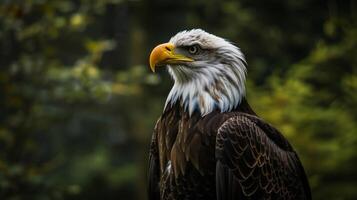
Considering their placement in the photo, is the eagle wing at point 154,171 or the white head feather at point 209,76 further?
the eagle wing at point 154,171

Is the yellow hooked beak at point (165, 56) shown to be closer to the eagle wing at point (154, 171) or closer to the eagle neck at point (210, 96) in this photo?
the eagle neck at point (210, 96)

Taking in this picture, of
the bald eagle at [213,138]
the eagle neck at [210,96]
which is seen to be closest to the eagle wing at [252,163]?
the bald eagle at [213,138]

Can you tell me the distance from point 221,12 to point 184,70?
8.02m

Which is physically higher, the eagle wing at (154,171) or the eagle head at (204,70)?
the eagle head at (204,70)

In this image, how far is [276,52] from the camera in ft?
42.6

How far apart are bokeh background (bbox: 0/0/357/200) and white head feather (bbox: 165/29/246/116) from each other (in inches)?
61.8

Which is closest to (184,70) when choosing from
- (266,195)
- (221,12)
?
(266,195)

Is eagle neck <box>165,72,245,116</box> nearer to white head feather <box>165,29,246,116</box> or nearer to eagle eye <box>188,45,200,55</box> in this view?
white head feather <box>165,29,246,116</box>

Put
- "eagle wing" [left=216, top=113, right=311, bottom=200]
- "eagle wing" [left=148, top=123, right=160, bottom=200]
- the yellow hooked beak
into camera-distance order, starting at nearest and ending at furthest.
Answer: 1. "eagle wing" [left=216, top=113, right=311, bottom=200]
2. the yellow hooked beak
3. "eagle wing" [left=148, top=123, right=160, bottom=200]

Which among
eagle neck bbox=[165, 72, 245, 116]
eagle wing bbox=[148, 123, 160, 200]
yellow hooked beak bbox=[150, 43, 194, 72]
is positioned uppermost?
yellow hooked beak bbox=[150, 43, 194, 72]

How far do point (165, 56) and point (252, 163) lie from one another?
994 millimetres

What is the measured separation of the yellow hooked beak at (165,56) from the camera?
554cm

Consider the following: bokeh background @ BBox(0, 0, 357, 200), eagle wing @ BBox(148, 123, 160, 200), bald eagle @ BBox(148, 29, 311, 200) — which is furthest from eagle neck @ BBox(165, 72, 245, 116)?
bokeh background @ BBox(0, 0, 357, 200)

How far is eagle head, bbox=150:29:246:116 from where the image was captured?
558cm
